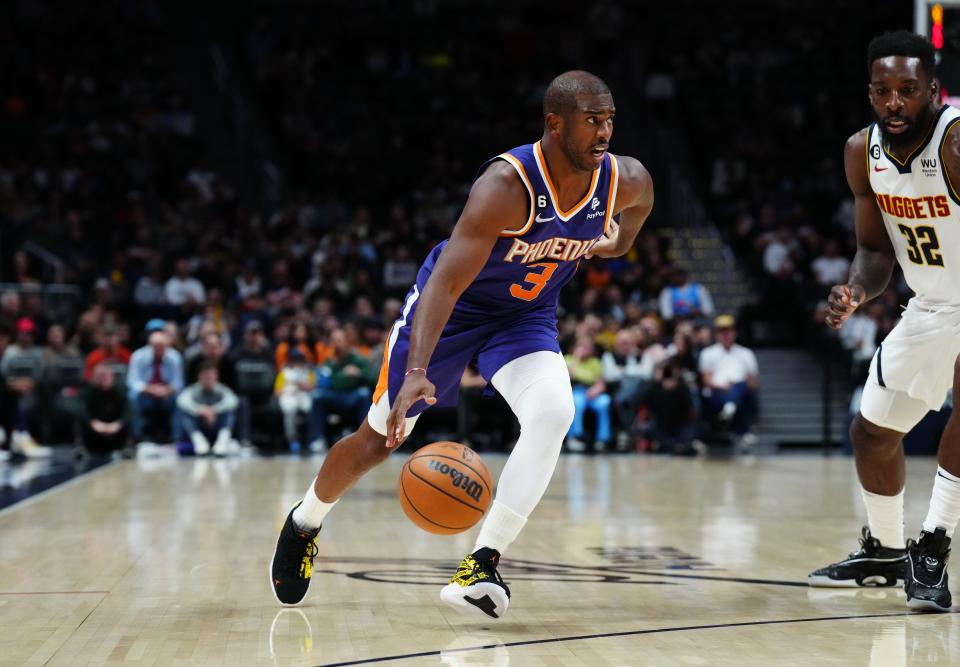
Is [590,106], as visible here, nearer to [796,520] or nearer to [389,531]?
[389,531]

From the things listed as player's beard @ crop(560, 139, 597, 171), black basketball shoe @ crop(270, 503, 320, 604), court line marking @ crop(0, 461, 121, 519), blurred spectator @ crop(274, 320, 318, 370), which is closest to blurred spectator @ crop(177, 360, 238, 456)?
blurred spectator @ crop(274, 320, 318, 370)

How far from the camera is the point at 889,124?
4969 millimetres

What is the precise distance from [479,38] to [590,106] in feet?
60.6

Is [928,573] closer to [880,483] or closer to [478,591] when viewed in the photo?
[880,483]

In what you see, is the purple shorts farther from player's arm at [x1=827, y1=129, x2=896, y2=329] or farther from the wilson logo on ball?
player's arm at [x1=827, y1=129, x2=896, y2=329]

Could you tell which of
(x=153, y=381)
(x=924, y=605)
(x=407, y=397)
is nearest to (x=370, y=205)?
(x=153, y=381)

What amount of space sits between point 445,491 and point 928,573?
6.32 feet

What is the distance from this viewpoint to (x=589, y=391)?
14.0 metres

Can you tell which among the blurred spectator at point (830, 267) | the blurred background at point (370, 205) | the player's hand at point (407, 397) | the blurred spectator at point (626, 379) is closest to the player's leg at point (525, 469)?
the player's hand at point (407, 397)

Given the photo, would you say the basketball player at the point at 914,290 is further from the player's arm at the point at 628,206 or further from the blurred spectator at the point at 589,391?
the blurred spectator at the point at 589,391

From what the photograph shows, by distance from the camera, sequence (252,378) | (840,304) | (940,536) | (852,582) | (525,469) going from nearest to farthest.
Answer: (525,469) < (840,304) < (940,536) < (852,582) < (252,378)

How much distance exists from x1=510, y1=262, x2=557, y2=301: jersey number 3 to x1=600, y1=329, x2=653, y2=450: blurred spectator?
933 centimetres

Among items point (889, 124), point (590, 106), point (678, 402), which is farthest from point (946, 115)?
point (678, 402)

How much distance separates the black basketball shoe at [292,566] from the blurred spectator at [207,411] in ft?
28.3
